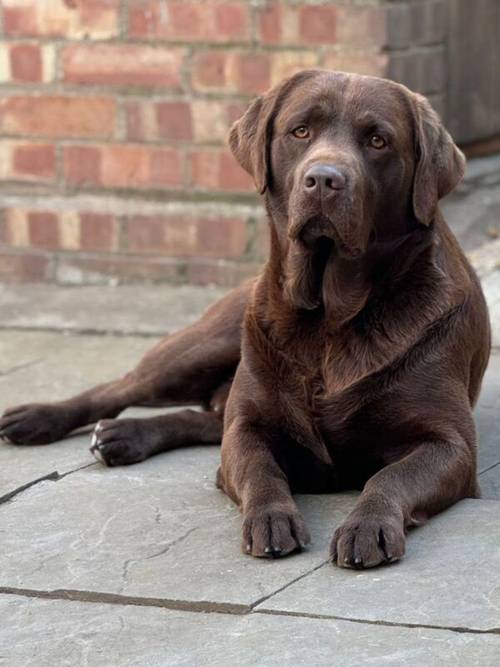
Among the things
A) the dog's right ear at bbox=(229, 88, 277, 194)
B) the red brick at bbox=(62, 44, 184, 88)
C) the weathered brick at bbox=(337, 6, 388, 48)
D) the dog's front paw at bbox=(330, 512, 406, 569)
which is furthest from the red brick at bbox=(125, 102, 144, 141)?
the dog's front paw at bbox=(330, 512, 406, 569)

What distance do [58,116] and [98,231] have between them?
0.58 meters

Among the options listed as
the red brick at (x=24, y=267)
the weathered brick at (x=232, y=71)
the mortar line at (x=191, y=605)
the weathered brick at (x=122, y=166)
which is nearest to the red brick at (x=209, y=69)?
the weathered brick at (x=232, y=71)

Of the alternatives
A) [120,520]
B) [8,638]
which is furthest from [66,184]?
[8,638]

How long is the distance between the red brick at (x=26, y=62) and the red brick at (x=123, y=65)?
138mm

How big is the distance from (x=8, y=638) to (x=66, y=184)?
14.7ft

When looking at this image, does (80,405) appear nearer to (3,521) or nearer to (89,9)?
(3,521)

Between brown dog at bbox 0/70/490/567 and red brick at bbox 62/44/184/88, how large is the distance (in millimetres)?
2737

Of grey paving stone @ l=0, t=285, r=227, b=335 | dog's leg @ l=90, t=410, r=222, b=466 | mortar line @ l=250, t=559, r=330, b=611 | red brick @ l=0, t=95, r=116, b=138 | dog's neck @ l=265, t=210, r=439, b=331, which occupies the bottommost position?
grey paving stone @ l=0, t=285, r=227, b=335

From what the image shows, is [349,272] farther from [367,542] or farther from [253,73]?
[253,73]

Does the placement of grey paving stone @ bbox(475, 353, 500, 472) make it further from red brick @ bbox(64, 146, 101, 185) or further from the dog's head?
red brick @ bbox(64, 146, 101, 185)

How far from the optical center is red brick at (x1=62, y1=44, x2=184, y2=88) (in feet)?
23.6

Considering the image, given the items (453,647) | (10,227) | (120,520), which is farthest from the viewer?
(10,227)

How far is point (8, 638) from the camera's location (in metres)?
3.28

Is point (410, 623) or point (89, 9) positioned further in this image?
point (89, 9)
